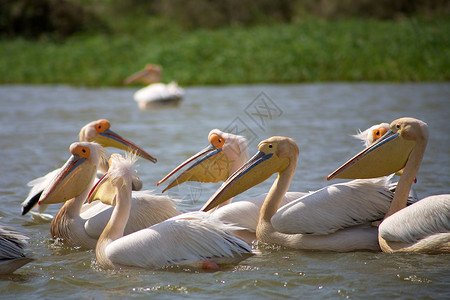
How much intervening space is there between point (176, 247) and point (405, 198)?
132 centimetres

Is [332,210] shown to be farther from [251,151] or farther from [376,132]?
[251,151]

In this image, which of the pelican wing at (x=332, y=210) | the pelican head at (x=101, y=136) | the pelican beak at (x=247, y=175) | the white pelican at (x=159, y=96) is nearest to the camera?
the pelican wing at (x=332, y=210)

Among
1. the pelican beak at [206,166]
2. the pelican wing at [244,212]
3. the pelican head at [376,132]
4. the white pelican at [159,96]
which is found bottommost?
the white pelican at [159,96]

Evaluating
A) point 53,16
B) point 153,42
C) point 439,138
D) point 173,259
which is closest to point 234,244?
point 173,259

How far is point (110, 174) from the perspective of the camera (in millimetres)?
3436

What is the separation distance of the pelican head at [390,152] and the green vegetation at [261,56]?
8.89 meters

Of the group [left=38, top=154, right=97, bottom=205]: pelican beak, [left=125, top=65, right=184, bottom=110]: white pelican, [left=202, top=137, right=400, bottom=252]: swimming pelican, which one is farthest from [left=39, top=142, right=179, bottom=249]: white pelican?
[left=125, top=65, right=184, bottom=110]: white pelican

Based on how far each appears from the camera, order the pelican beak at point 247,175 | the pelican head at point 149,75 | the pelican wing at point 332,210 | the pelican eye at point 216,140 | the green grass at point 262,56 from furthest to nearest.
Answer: the green grass at point 262,56 → the pelican head at point 149,75 → the pelican eye at point 216,140 → the pelican beak at point 247,175 → the pelican wing at point 332,210

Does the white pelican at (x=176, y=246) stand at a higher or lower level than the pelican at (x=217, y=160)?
lower

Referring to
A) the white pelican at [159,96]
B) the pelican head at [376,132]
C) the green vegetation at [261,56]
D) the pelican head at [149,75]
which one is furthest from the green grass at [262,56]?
the pelican head at [376,132]

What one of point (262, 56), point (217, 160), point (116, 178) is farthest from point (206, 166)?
point (262, 56)

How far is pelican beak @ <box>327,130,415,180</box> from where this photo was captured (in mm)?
3627

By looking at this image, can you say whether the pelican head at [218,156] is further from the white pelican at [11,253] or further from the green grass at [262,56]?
the green grass at [262,56]

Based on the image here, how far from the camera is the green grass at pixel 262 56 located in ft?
42.0
